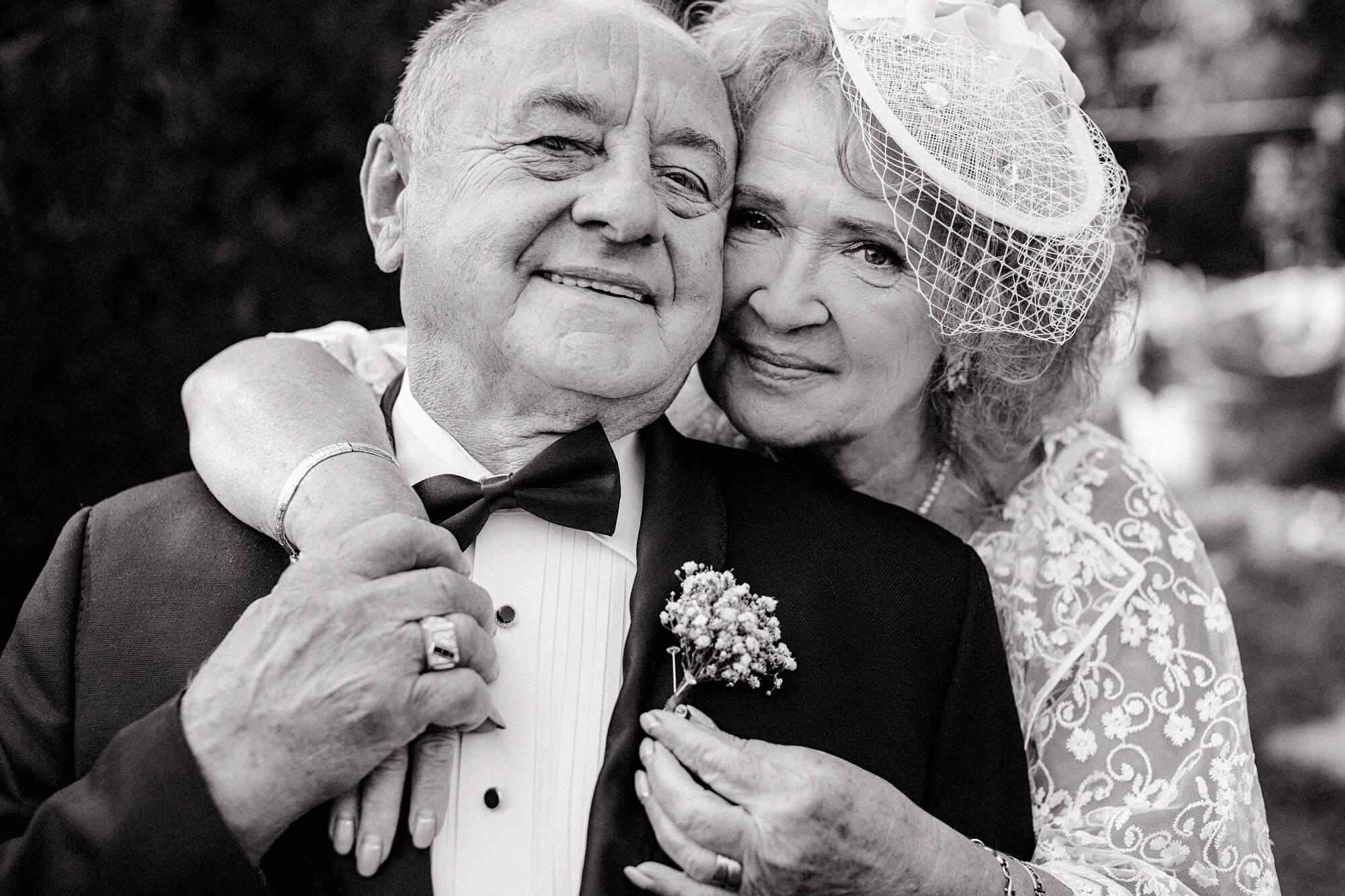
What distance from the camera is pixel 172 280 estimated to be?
3121 millimetres

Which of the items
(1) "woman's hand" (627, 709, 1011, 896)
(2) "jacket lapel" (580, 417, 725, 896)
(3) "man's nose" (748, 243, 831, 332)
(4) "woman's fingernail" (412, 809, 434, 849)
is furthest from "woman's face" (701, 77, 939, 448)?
(4) "woman's fingernail" (412, 809, 434, 849)

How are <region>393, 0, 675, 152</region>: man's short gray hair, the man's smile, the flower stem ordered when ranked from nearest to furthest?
1. the flower stem
2. the man's smile
3. <region>393, 0, 675, 152</region>: man's short gray hair

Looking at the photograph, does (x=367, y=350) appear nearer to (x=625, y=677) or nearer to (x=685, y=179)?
(x=685, y=179)

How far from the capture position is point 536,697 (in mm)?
2119

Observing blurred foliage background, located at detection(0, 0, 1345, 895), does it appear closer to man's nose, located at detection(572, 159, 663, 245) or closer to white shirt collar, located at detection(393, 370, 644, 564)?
white shirt collar, located at detection(393, 370, 644, 564)

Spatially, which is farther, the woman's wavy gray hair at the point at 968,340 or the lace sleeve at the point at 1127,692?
the woman's wavy gray hair at the point at 968,340

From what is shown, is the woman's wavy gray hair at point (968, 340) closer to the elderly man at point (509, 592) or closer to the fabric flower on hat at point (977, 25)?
the fabric flower on hat at point (977, 25)

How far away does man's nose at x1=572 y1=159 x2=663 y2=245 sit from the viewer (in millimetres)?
2178

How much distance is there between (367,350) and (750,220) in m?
0.91

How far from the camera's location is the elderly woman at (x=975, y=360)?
2.42 meters

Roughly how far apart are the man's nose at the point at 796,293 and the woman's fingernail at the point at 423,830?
3.84ft

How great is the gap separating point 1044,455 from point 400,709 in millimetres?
1785

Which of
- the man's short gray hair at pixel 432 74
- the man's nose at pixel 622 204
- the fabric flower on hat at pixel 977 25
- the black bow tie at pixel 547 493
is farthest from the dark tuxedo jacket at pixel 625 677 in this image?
the fabric flower on hat at pixel 977 25

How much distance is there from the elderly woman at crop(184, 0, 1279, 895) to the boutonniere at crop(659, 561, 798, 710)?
45 cm
